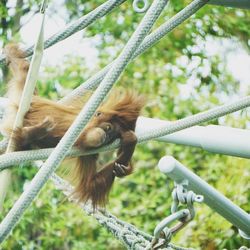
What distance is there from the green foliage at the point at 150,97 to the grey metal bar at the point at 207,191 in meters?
1.94

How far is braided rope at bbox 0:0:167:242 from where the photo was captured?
1574 mm

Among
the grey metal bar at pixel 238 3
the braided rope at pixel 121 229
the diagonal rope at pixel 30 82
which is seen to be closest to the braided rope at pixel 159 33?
the grey metal bar at pixel 238 3

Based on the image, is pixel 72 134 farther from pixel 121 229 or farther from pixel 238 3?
pixel 121 229

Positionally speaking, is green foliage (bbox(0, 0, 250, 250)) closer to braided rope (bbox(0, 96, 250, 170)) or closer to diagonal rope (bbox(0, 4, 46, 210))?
braided rope (bbox(0, 96, 250, 170))

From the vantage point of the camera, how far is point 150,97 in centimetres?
425

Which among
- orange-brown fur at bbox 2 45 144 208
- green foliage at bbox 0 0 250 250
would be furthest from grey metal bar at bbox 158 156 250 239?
green foliage at bbox 0 0 250 250

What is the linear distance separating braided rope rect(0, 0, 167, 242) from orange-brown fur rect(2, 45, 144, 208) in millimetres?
584

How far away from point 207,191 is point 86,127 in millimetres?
667

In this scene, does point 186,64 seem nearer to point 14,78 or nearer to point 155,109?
point 155,109

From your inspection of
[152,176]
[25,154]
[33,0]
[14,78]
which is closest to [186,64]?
[152,176]

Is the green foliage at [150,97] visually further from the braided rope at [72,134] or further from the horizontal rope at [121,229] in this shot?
the braided rope at [72,134]

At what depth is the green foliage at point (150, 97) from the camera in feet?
13.9

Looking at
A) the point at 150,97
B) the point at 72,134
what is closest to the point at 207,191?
the point at 72,134

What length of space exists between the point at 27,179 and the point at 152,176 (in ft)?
2.49
